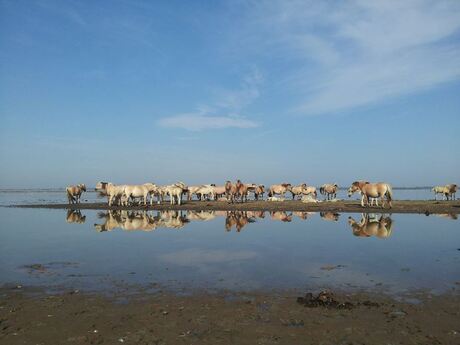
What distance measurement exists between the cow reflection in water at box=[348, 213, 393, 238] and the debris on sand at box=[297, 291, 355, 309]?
10.4 metres

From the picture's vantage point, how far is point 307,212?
3162 centimetres

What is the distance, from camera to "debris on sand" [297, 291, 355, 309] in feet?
25.1

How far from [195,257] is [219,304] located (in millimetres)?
5284

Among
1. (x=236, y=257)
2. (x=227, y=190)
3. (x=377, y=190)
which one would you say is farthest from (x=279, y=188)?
(x=236, y=257)

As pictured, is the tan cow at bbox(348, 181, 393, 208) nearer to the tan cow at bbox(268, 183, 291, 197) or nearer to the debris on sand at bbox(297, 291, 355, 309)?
the tan cow at bbox(268, 183, 291, 197)

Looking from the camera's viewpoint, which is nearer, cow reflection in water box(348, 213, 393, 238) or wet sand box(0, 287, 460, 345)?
wet sand box(0, 287, 460, 345)

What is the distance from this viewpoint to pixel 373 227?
67.4 feet

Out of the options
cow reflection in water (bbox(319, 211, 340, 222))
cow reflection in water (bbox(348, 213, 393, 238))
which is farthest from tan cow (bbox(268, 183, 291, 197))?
cow reflection in water (bbox(348, 213, 393, 238))

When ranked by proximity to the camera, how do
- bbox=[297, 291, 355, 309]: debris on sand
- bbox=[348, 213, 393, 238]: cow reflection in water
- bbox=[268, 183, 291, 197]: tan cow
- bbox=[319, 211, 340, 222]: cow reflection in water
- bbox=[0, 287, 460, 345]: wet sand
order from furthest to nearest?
1. bbox=[268, 183, 291, 197]: tan cow
2. bbox=[319, 211, 340, 222]: cow reflection in water
3. bbox=[348, 213, 393, 238]: cow reflection in water
4. bbox=[297, 291, 355, 309]: debris on sand
5. bbox=[0, 287, 460, 345]: wet sand

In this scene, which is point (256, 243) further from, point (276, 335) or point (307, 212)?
point (307, 212)

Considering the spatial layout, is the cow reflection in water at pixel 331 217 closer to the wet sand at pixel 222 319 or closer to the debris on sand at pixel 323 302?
the wet sand at pixel 222 319

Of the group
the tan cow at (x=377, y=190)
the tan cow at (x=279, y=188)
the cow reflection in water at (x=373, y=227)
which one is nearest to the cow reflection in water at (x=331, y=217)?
the cow reflection in water at (x=373, y=227)

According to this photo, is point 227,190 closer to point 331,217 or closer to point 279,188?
point 279,188

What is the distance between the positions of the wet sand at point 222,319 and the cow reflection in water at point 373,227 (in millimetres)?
9585
